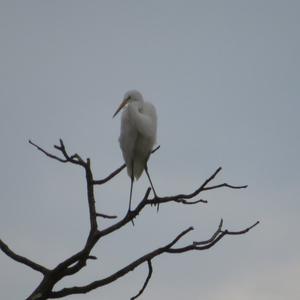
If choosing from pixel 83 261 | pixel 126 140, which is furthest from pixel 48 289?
pixel 126 140

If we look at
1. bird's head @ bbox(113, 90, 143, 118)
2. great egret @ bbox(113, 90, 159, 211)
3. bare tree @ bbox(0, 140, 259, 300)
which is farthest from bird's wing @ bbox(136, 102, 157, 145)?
bare tree @ bbox(0, 140, 259, 300)

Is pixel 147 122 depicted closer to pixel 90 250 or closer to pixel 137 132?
pixel 137 132

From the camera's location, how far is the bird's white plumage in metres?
6.74

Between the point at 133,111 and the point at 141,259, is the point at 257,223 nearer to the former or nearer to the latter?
the point at 141,259

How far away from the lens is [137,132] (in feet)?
22.2

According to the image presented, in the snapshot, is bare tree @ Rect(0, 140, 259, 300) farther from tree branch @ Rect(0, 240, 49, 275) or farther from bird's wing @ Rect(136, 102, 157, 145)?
bird's wing @ Rect(136, 102, 157, 145)

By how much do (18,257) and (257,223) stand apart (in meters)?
1.73

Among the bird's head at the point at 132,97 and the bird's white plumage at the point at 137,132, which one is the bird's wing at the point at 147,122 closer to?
the bird's white plumage at the point at 137,132

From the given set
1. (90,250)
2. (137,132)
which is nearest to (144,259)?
(90,250)

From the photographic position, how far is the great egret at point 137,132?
22.1 feet

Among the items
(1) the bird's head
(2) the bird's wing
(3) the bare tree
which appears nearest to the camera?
(3) the bare tree

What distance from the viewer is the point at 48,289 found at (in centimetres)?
A: 373

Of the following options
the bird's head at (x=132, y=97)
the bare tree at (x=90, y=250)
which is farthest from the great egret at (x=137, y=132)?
the bare tree at (x=90, y=250)

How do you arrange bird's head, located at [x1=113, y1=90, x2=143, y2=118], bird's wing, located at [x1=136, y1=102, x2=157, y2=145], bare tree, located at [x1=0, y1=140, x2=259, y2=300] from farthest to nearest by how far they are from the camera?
bird's head, located at [x1=113, y1=90, x2=143, y2=118] → bird's wing, located at [x1=136, y1=102, x2=157, y2=145] → bare tree, located at [x1=0, y1=140, x2=259, y2=300]
